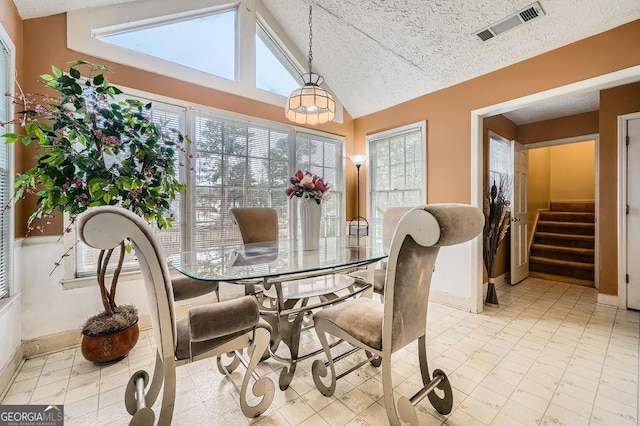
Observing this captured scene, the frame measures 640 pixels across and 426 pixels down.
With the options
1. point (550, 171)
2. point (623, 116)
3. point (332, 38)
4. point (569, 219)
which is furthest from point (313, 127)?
point (550, 171)

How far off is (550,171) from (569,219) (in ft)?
5.27

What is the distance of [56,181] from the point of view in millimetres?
1753

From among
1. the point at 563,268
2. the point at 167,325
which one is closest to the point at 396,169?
the point at 563,268

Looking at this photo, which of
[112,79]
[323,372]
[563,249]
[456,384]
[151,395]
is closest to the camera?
[151,395]

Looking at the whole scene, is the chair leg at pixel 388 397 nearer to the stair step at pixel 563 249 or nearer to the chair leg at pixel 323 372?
the chair leg at pixel 323 372

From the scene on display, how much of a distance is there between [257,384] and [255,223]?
1.60 m

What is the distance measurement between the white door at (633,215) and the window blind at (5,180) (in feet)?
19.2

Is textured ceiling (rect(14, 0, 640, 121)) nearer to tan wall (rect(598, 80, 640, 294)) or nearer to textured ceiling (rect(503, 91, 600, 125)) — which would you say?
textured ceiling (rect(503, 91, 600, 125))

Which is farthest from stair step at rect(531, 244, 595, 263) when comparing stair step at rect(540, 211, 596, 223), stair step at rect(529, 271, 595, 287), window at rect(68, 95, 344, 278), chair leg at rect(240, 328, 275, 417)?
chair leg at rect(240, 328, 275, 417)

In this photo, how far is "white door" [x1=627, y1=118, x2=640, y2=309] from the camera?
2975 mm

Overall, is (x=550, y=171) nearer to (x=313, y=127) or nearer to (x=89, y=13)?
(x=313, y=127)

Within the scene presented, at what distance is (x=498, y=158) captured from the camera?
A: 3.87 m

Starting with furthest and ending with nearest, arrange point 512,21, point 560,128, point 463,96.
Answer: point 560,128
point 463,96
point 512,21

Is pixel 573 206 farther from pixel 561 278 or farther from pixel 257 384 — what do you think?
pixel 257 384
